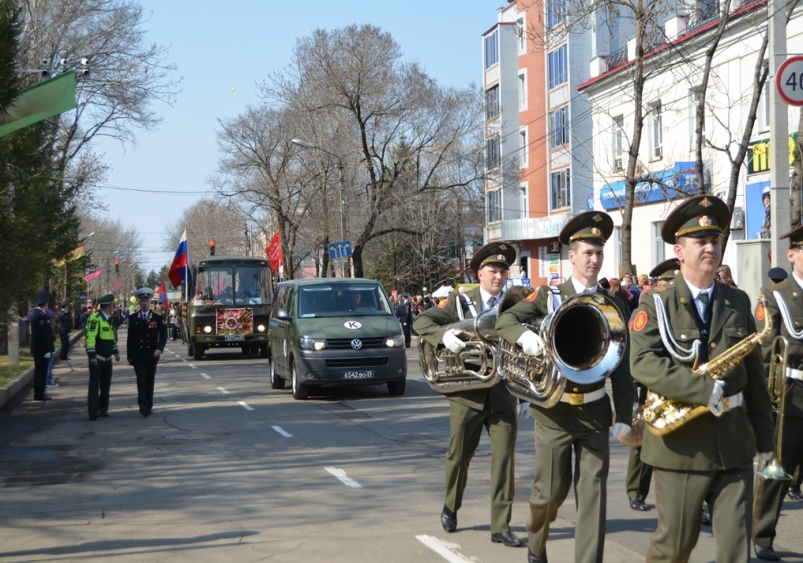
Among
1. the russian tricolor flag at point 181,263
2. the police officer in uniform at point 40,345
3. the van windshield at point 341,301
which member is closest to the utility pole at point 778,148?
the van windshield at point 341,301

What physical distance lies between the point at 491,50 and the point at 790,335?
151 feet

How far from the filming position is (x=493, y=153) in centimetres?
4409

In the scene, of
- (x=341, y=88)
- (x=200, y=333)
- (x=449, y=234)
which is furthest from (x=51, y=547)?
(x=449, y=234)

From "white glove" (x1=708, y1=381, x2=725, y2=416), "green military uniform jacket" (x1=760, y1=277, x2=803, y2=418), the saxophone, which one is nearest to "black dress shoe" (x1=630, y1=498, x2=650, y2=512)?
"green military uniform jacket" (x1=760, y1=277, x2=803, y2=418)

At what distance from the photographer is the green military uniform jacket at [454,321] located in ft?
22.3

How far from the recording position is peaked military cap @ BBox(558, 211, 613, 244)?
18.7 feet

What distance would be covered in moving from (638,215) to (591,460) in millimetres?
27379

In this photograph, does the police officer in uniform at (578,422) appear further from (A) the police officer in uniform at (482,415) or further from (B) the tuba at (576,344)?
(A) the police officer in uniform at (482,415)

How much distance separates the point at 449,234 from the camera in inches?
2042

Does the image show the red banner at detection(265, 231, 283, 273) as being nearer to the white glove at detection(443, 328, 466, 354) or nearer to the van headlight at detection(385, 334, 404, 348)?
the van headlight at detection(385, 334, 404, 348)

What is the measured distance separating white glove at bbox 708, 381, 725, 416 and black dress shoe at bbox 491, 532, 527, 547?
2.60 metres

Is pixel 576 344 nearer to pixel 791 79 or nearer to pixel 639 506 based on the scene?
pixel 639 506

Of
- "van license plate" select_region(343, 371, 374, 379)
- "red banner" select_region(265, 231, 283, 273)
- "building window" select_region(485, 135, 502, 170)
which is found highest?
"building window" select_region(485, 135, 502, 170)

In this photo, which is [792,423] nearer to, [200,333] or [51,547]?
[51,547]
